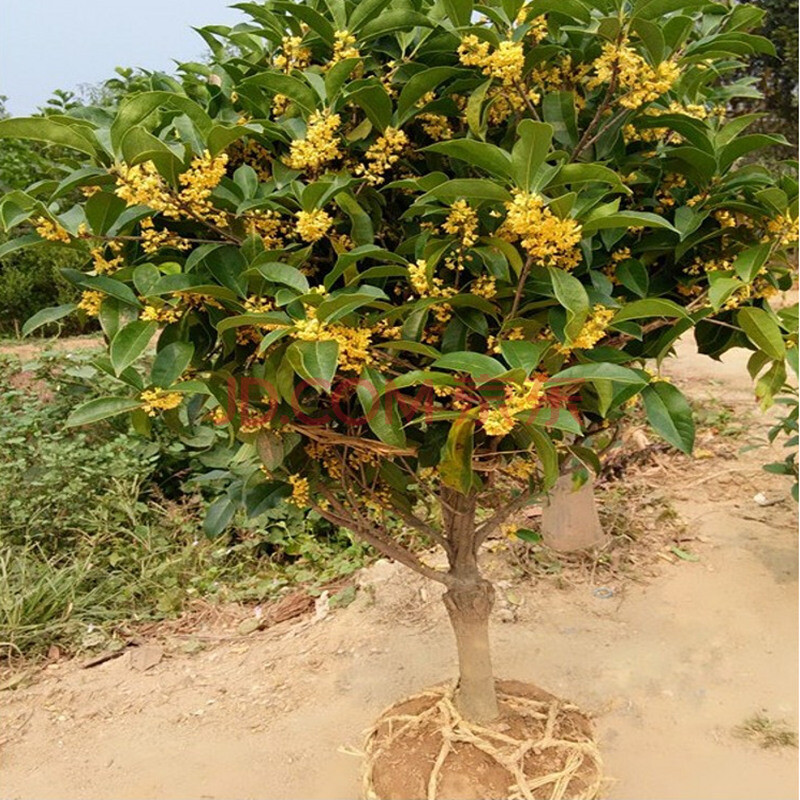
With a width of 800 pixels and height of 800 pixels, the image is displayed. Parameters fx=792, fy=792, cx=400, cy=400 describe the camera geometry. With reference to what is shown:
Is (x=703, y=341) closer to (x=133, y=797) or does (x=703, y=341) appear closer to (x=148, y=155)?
(x=148, y=155)

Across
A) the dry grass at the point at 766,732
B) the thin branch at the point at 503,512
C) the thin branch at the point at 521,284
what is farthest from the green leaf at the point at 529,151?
the dry grass at the point at 766,732

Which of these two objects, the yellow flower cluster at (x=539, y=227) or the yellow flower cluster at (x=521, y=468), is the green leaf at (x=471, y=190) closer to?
the yellow flower cluster at (x=539, y=227)

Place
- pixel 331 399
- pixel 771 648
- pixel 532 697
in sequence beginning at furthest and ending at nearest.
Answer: pixel 771 648
pixel 532 697
pixel 331 399

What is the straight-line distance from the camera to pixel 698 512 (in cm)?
374

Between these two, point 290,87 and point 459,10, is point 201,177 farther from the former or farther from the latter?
point 459,10

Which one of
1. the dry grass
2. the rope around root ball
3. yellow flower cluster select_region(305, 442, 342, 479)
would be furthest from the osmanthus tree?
the dry grass

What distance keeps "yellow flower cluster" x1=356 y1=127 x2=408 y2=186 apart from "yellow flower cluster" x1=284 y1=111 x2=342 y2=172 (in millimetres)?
55

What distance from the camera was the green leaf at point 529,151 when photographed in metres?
0.98

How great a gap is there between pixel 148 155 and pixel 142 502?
3.08 metres

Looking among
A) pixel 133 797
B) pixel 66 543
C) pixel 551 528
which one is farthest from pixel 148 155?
pixel 66 543

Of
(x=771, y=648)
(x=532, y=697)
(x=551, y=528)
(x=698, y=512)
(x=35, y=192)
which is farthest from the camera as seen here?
(x=698, y=512)

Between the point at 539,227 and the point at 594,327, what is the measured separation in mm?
198

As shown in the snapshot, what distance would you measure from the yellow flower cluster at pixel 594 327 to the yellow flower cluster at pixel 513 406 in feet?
0.44

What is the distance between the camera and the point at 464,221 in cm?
112
